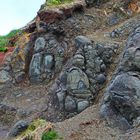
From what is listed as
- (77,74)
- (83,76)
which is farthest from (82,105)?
(77,74)

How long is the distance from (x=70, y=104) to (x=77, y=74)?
141 cm

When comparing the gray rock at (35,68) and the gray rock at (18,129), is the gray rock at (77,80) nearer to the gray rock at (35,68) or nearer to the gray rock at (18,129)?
the gray rock at (18,129)

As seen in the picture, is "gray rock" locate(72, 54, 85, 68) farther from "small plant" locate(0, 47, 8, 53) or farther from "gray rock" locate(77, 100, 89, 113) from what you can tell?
"small plant" locate(0, 47, 8, 53)

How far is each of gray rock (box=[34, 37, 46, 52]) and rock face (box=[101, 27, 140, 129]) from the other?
7.08m

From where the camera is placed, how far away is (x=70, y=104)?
2130 cm

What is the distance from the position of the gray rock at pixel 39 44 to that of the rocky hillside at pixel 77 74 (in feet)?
0.09

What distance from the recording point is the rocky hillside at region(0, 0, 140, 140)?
1831cm

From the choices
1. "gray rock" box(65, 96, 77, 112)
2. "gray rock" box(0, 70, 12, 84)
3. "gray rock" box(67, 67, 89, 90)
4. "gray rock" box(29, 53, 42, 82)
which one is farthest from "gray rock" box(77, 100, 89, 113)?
"gray rock" box(0, 70, 12, 84)

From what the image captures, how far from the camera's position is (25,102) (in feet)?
79.7

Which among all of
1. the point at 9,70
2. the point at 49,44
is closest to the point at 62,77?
the point at 49,44

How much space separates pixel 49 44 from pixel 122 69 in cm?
724

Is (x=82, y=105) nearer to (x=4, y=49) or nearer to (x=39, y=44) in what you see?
(x=39, y=44)

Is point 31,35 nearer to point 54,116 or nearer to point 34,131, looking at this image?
point 54,116

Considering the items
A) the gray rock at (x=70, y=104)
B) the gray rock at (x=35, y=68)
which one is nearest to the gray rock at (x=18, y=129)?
the gray rock at (x=70, y=104)
